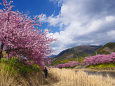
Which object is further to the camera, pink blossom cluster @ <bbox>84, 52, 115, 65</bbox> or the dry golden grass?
pink blossom cluster @ <bbox>84, 52, 115, 65</bbox>

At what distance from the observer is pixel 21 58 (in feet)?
29.8

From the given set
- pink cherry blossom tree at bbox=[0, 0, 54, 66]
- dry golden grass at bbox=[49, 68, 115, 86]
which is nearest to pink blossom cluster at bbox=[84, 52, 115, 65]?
dry golden grass at bbox=[49, 68, 115, 86]

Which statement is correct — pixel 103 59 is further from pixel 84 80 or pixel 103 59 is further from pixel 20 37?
pixel 20 37

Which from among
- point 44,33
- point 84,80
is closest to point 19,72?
point 44,33

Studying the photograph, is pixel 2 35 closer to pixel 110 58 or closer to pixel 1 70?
pixel 1 70

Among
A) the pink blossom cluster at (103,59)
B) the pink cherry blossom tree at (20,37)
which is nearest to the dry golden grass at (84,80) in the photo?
the pink cherry blossom tree at (20,37)

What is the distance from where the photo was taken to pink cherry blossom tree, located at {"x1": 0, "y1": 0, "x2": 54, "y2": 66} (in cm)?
683

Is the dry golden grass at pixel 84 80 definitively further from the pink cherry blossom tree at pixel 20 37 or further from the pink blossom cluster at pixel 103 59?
the pink blossom cluster at pixel 103 59

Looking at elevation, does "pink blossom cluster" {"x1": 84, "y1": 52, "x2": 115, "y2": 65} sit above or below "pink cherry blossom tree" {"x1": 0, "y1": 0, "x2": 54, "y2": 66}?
below

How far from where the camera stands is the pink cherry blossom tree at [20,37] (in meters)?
6.83

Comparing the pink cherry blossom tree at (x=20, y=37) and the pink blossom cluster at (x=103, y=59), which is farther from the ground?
the pink cherry blossom tree at (x=20, y=37)

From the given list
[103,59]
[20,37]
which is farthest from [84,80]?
[103,59]

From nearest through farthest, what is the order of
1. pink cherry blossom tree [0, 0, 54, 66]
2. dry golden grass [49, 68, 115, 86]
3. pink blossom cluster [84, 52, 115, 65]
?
pink cherry blossom tree [0, 0, 54, 66] → dry golden grass [49, 68, 115, 86] → pink blossom cluster [84, 52, 115, 65]

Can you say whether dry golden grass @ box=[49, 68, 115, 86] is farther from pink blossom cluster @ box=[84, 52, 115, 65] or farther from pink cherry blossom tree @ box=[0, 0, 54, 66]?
pink blossom cluster @ box=[84, 52, 115, 65]
